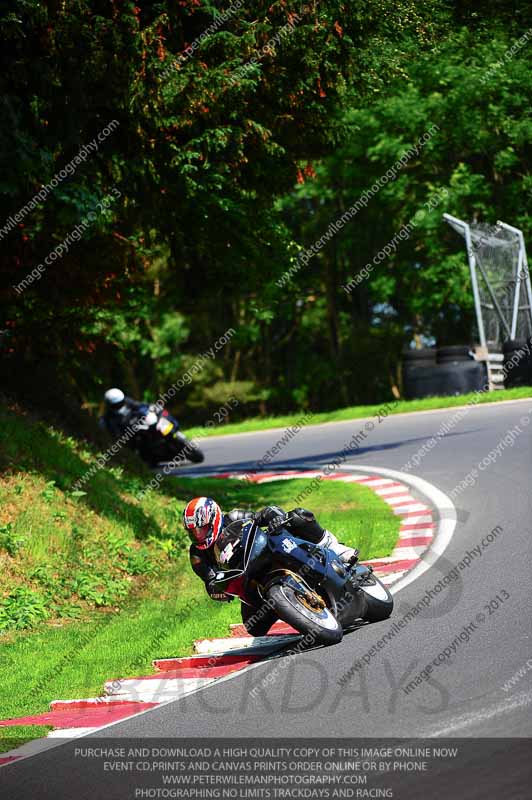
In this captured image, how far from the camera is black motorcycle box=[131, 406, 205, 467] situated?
1967cm

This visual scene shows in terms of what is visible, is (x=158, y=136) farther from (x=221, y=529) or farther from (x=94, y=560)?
(x=221, y=529)

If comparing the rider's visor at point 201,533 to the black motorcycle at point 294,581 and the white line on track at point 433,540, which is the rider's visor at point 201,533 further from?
the white line on track at point 433,540

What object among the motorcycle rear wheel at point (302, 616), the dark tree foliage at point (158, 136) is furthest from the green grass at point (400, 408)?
the motorcycle rear wheel at point (302, 616)

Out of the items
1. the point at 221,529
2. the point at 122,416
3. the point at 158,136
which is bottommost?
the point at 122,416

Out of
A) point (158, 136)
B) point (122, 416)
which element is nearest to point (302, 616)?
point (158, 136)

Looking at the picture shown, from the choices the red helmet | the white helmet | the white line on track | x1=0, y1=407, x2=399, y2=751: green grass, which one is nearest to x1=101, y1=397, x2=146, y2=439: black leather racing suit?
the white helmet

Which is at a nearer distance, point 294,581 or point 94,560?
point 294,581

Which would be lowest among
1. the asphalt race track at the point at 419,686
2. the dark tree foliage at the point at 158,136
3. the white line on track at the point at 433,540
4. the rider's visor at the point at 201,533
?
the white line on track at the point at 433,540

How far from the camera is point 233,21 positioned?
13.6 meters

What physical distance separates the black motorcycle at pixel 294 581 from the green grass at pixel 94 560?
3.73ft

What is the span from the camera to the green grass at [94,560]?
841 centimetres

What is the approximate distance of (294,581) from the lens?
749 centimetres

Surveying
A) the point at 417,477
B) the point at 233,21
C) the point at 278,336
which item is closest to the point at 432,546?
the point at 417,477

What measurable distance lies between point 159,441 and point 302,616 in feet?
41.7
